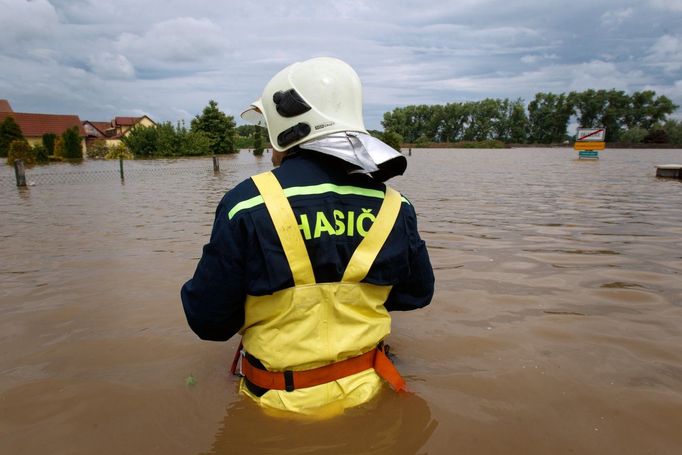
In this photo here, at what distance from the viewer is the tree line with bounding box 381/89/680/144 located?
94569mm

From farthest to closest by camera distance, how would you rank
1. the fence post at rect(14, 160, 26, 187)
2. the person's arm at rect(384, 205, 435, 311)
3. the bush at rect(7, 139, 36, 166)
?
the bush at rect(7, 139, 36, 166) → the fence post at rect(14, 160, 26, 187) → the person's arm at rect(384, 205, 435, 311)

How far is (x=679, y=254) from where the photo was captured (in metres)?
6.21

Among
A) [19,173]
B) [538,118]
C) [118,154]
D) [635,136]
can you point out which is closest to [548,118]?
[538,118]

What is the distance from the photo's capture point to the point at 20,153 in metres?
27.7

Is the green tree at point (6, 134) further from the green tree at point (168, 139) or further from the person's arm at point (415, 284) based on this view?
the person's arm at point (415, 284)

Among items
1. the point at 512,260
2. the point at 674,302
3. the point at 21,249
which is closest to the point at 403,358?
the point at 674,302

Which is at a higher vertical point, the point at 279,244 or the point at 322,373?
the point at 279,244

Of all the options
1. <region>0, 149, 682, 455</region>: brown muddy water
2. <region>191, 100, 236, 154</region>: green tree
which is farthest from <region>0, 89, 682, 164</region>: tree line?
<region>0, 149, 682, 455</region>: brown muddy water

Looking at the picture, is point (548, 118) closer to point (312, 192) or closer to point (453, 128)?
point (453, 128)

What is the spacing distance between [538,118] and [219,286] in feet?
407

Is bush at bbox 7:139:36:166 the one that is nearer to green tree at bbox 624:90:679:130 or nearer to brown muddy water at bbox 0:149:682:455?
brown muddy water at bbox 0:149:682:455

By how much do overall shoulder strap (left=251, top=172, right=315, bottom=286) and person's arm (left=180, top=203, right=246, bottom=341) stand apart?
0.58 ft

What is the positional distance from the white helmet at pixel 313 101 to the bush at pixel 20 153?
29812mm

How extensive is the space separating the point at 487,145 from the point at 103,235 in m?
101
